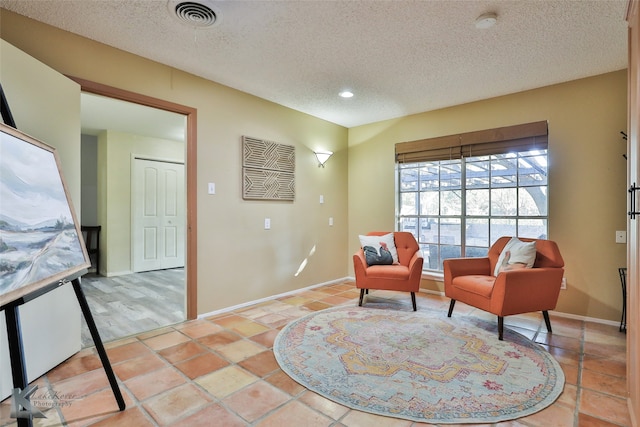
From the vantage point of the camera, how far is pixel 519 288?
266 cm

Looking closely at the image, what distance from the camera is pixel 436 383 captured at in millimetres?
2018

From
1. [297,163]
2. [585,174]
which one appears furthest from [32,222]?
[585,174]

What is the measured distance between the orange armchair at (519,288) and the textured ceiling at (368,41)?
170 cm

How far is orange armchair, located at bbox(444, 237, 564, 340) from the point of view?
2.64m

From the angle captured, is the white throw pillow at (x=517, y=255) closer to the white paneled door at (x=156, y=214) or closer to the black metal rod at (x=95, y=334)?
the black metal rod at (x=95, y=334)

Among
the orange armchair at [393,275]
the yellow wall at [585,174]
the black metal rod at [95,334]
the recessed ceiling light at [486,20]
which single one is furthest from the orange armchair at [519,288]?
the black metal rod at [95,334]

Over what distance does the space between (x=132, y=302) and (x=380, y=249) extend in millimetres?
3040

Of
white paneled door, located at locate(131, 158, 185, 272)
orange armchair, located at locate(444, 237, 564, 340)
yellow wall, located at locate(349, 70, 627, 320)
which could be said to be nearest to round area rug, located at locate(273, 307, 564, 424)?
orange armchair, located at locate(444, 237, 564, 340)

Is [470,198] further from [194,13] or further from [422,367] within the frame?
[194,13]

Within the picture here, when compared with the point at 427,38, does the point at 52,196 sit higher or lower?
lower

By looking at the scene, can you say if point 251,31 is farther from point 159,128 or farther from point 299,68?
point 159,128

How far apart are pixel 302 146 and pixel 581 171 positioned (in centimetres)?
317

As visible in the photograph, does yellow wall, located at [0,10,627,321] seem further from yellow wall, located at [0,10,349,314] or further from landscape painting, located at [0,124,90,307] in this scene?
landscape painting, located at [0,124,90,307]

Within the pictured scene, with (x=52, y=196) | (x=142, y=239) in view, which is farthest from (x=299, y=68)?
(x=142, y=239)
